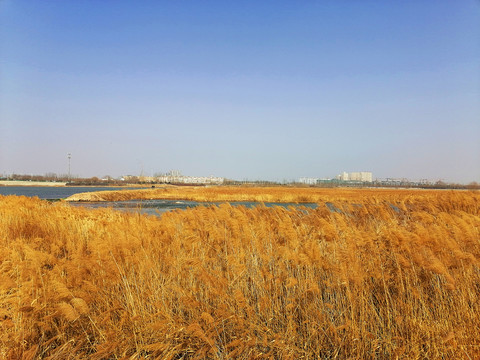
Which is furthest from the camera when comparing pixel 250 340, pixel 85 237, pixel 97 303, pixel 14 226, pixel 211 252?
pixel 14 226

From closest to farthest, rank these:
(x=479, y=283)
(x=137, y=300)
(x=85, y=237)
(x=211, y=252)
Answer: (x=137, y=300) < (x=479, y=283) < (x=211, y=252) < (x=85, y=237)

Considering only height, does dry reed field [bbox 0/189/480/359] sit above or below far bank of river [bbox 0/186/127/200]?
above

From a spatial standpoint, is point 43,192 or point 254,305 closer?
point 254,305

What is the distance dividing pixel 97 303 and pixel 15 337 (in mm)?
1080

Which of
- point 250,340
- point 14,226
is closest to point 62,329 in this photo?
point 250,340

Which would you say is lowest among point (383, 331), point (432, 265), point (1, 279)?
point (383, 331)

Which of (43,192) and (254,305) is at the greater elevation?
(254,305)

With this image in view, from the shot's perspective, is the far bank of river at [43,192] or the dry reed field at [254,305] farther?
the far bank of river at [43,192]

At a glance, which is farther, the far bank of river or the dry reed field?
the far bank of river

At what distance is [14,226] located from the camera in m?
9.50

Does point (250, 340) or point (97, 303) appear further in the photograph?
point (97, 303)

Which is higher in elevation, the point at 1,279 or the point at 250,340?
the point at 1,279

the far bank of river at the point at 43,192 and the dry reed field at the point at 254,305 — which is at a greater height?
the dry reed field at the point at 254,305

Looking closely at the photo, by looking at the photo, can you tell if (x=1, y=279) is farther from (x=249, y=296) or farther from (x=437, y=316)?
(x=437, y=316)
